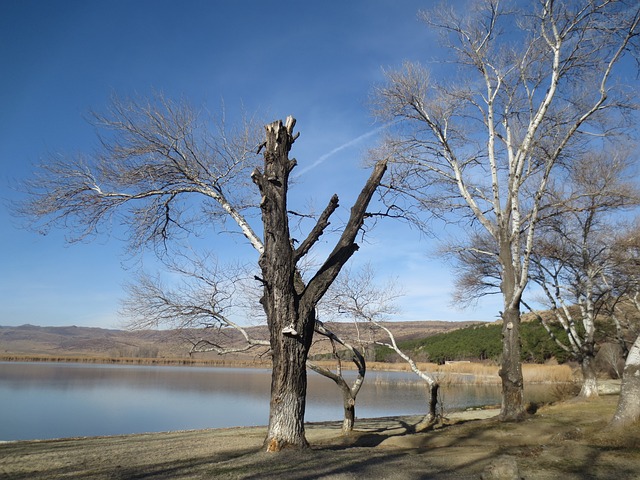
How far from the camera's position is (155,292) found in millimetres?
11281

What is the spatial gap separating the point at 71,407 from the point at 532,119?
792 inches

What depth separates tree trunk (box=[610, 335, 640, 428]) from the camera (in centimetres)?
671

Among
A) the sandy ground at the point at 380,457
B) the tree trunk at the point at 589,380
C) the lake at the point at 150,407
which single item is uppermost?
the tree trunk at the point at 589,380

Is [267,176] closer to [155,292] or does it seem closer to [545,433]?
[155,292]

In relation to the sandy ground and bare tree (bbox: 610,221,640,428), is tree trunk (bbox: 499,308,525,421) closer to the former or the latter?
the sandy ground

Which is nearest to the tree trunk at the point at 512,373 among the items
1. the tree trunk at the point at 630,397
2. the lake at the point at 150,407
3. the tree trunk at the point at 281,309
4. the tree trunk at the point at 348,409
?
the tree trunk at the point at 630,397

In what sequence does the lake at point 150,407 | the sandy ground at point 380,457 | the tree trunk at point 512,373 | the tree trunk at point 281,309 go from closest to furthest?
the sandy ground at point 380,457
the tree trunk at point 281,309
the tree trunk at point 512,373
the lake at point 150,407

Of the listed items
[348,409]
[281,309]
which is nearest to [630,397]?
[281,309]

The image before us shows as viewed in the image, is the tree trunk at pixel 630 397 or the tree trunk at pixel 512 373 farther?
the tree trunk at pixel 512 373

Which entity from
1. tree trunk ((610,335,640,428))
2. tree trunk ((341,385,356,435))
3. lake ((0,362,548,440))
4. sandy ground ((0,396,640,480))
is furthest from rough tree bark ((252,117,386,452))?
lake ((0,362,548,440))

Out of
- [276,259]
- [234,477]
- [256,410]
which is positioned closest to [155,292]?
[276,259]

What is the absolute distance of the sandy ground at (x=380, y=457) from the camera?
5.47 meters

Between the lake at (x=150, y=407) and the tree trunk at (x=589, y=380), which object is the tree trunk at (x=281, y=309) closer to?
the lake at (x=150, y=407)

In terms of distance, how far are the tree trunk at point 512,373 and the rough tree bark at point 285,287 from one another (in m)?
4.18
